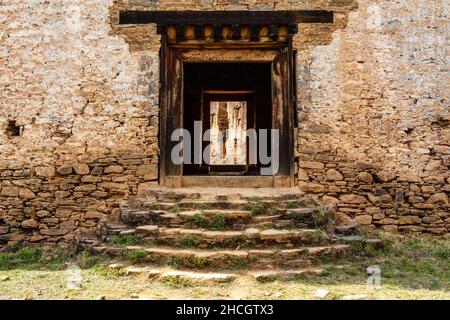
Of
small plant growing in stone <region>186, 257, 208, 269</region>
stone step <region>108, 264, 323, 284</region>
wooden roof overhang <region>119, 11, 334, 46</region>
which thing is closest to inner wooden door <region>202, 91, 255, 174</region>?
wooden roof overhang <region>119, 11, 334, 46</region>

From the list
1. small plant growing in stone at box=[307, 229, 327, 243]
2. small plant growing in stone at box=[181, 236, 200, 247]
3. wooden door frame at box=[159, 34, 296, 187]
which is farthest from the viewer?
wooden door frame at box=[159, 34, 296, 187]

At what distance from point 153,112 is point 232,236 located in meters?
2.71

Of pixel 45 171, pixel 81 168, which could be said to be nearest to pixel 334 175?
pixel 81 168

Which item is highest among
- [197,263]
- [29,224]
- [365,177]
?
[365,177]

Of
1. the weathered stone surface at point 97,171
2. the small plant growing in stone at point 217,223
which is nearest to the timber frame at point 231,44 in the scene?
the weathered stone surface at point 97,171

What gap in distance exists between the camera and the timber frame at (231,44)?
6.61m

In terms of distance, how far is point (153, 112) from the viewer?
6586mm

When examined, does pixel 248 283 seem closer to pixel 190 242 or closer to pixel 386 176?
pixel 190 242

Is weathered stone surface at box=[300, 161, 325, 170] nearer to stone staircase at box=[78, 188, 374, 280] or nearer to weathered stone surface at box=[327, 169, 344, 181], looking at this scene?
weathered stone surface at box=[327, 169, 344, 181]

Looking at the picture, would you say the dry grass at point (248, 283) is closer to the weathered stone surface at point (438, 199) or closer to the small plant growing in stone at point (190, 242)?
the small plant growing in stone at point (190, 242)

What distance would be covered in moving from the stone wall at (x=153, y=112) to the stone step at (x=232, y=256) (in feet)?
5.69

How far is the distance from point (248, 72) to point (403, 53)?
442 cm

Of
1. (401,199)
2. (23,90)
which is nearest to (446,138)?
(401,199)

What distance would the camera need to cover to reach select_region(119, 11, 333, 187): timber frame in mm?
6613
